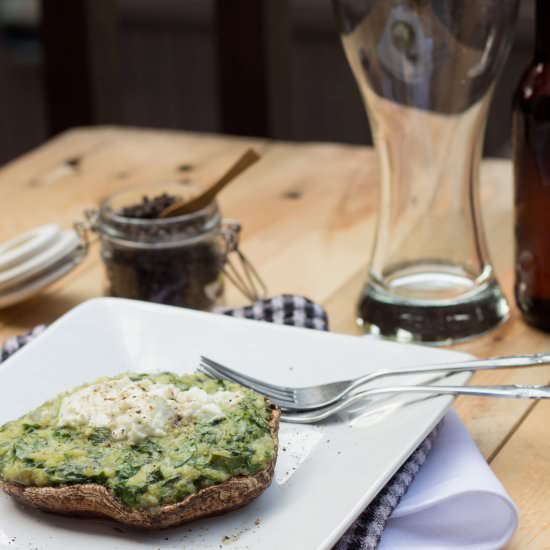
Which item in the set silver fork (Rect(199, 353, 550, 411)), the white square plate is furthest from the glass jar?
silver fork (Rect(199, 353, 550, 411))

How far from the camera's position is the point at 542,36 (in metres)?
1.15

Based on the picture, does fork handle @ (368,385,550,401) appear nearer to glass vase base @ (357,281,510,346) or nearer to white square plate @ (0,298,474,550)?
white square plate @ (0,298,474,550)

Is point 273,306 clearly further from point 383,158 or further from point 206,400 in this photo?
point 206,400

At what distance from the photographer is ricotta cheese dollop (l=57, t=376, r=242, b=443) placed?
2.87ft

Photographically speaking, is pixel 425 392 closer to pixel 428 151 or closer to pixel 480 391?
pixel 480 391

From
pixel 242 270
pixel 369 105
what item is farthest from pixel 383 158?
pixel 242 270

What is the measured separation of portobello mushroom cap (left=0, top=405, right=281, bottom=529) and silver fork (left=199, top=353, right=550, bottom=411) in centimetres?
17

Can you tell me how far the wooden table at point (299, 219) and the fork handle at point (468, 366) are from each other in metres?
0.08

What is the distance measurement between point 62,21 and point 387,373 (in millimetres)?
1567

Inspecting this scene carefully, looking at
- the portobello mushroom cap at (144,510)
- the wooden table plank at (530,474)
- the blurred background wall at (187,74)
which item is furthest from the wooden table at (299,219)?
the blurred background wall at (187,74)

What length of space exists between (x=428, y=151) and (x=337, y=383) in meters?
0.30

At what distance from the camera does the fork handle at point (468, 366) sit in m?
0.99

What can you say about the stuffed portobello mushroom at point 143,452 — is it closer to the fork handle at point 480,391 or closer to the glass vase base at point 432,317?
the fork handle at point 480,391

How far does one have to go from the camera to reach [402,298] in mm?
1232
